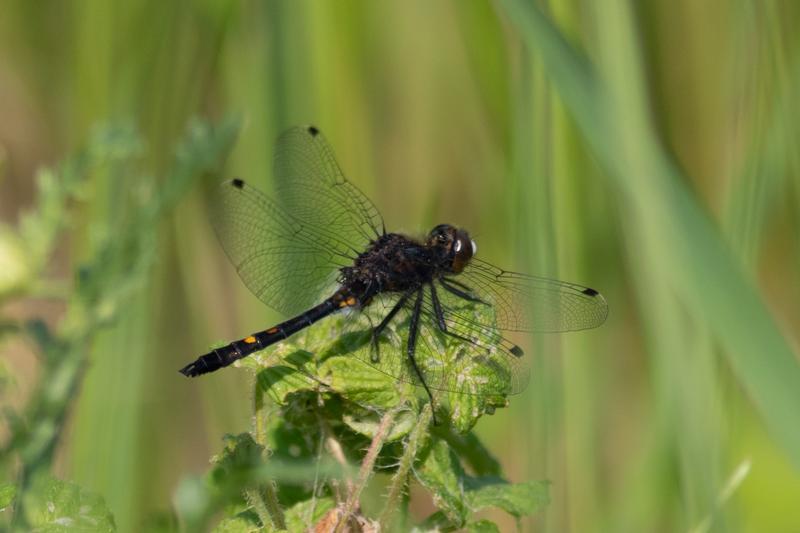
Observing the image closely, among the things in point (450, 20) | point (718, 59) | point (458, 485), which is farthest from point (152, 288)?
point (718, 59)

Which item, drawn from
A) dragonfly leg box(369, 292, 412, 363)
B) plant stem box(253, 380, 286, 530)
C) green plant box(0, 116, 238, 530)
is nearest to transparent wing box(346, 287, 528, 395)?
dragonfly leg box(369, 292, 412, 363)

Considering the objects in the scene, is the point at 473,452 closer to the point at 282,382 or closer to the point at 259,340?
the point at 282,382

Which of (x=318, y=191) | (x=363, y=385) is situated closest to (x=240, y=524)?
(x=363, y=385)

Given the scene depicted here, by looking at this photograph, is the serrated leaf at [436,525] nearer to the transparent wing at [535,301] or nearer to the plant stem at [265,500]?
the plant stem at [265,500]

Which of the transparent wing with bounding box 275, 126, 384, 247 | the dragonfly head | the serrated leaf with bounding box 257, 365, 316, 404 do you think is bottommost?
the serrated leaf with bounding box 257, 365, 316, 404

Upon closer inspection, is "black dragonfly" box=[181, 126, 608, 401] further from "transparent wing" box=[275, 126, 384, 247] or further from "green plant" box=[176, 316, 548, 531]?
"green plant" box=[176, 316, 548, 531]

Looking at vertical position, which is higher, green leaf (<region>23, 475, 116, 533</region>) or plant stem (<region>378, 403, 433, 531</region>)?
green leaf (<region>23, 475, 116, 533</region>)
